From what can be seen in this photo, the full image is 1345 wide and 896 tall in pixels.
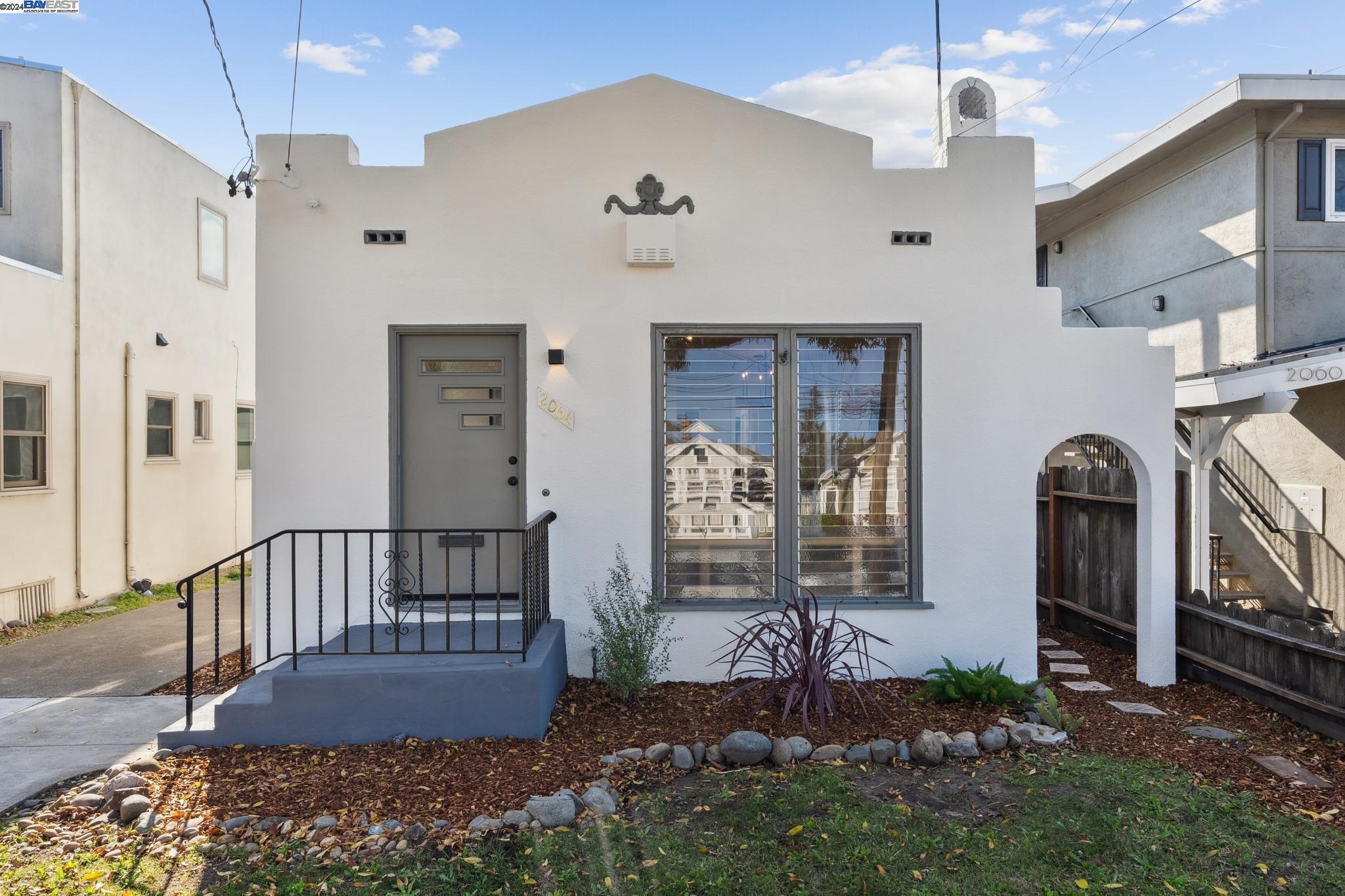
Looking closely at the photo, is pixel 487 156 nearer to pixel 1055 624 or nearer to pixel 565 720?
pixel 565 720

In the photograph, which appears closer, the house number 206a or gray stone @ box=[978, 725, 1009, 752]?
gray stone @ box=[978, 725, 1009, 752]

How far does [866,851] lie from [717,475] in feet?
8.44

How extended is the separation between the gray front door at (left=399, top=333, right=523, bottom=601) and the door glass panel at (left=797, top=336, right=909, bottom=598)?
1.90 metres

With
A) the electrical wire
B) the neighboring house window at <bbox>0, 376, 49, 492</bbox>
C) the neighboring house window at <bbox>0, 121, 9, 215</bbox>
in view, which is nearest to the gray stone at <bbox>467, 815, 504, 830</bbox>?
the electrical wire

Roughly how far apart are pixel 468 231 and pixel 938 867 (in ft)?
14.1

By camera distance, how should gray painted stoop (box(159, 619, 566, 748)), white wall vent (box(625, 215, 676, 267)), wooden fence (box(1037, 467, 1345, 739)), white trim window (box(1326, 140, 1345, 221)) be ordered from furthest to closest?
white trim window (box(1326, 140, 1345, 221)) → white wall vent (box(625, 215, 676, 267)) → wooden fence (box(1037, 467, 1345, 739)) → gray painted stoop (box(159, 619, 566, 748))

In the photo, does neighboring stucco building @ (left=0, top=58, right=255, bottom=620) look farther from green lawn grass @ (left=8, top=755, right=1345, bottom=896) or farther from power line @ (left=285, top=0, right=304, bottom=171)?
green lawn grass @ (left=8, top=755, right=1345, bottom=896)

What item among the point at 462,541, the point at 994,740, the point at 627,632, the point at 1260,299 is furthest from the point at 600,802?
the point at 1260,299

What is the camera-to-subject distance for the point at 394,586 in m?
5.01

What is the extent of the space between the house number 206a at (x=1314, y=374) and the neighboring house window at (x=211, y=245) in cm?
1160

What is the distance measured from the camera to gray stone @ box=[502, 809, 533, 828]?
3217 mm

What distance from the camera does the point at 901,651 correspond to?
5129 mm

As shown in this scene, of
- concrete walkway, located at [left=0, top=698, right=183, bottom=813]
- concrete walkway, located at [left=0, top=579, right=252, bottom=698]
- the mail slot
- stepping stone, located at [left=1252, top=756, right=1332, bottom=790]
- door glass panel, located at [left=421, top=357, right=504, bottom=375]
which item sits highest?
Result: door glass panel, located at [left=421, top=357, right=504, bottom=375]

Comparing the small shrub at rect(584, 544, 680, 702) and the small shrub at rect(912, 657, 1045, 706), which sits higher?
the small shrub at rect(584, 544, 680, 702)
